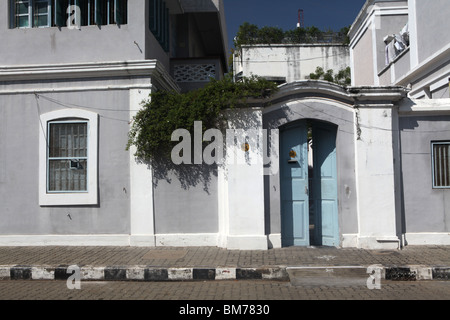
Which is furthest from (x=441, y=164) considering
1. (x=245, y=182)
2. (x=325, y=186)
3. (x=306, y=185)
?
(x=245, y=182)

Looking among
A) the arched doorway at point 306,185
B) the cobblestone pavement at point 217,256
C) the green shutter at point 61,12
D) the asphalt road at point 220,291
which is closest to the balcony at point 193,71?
the green shutter at point 61,12

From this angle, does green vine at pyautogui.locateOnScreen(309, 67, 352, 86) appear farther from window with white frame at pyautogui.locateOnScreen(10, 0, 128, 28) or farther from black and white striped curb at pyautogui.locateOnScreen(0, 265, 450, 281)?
black and white striped curb at pyautogui.locateOnScreen(0, 265, 450, 281)

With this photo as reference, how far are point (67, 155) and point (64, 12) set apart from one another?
3280 millimetres

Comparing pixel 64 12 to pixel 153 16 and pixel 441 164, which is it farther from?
pixel 441 164

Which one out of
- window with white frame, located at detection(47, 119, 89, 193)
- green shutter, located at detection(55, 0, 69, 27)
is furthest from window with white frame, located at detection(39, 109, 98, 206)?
green shutter, located at detection(55, 0, 69, 27)

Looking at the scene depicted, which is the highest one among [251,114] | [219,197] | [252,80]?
[252,80]

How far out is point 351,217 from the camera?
7.87 m

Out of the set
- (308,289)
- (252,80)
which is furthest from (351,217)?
(252,80)

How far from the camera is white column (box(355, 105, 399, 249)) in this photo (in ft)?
25.3

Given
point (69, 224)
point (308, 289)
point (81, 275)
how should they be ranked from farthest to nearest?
point (69, 224), point (81, 275), point (308, 289)

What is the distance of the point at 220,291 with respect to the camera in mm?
5703

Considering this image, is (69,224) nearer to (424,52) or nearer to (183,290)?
(183,290)

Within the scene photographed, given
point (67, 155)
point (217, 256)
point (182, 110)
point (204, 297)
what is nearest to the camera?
point (204, 297)

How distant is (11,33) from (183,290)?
7.01m
